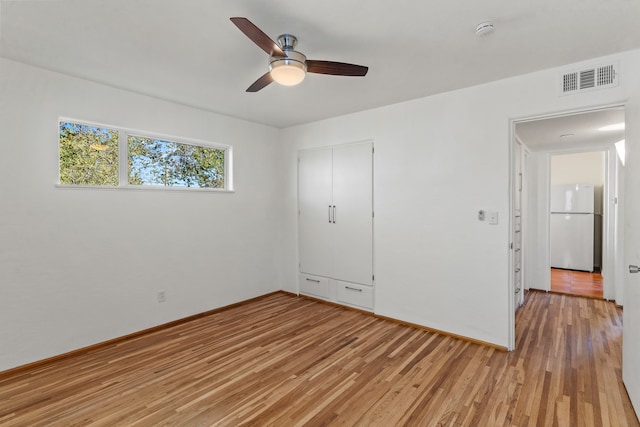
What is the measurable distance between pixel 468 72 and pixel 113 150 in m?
3.52

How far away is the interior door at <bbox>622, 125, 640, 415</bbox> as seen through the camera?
6.56 feet

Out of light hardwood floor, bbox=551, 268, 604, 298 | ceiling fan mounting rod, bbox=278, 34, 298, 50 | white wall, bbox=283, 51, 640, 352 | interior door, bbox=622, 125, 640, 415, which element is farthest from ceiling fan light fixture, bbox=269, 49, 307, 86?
light hardwood floor, bbox=551, 268, 604, 298

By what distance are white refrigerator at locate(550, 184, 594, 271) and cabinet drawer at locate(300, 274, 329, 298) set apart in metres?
5.04

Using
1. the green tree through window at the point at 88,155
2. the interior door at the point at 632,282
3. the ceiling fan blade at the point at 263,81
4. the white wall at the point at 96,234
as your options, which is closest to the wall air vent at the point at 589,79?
the interior door at the point at 632,282

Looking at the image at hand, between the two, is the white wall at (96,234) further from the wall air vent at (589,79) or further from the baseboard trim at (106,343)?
the wall air vent at (589,79)

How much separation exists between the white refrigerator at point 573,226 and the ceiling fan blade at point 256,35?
6632 mm

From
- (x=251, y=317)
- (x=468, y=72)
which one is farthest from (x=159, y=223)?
(x=468, y=72)

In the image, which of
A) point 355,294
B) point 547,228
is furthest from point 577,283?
point 355,294

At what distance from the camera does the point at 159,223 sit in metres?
3.52

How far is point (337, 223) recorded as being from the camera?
4.31 meters

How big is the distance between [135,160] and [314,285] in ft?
9.13

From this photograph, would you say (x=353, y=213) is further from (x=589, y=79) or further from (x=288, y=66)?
(x=589, y=79)

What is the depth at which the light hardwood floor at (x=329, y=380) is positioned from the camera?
6.75 feet

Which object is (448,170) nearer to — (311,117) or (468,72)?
(468,72)
